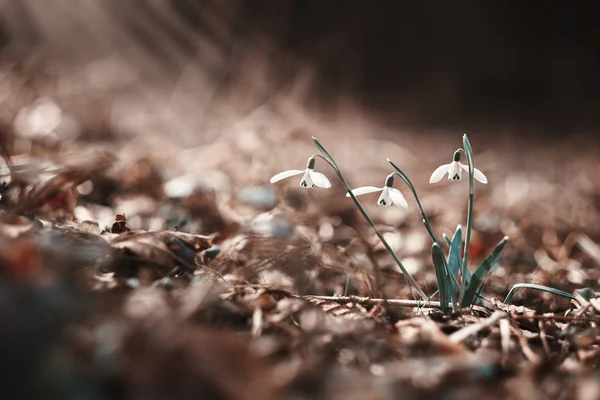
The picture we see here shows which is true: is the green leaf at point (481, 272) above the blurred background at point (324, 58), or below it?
below

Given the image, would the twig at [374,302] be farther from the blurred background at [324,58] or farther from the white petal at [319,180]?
the blurred background at [324,58]

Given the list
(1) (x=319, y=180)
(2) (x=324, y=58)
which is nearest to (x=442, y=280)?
(1) (x=319, y=180)

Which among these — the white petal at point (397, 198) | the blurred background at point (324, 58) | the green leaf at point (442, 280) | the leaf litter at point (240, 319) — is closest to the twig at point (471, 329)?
the leaf litter at point (240, 319)

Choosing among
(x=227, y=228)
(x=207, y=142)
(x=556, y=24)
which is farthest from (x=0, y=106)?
(x=556, y=24)

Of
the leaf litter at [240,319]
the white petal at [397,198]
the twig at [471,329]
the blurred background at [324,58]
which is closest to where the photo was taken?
the leaf litter at [240,319]

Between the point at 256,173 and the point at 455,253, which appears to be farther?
the point at 256,173

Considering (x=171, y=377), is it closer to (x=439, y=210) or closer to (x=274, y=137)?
(x=439, y=210)

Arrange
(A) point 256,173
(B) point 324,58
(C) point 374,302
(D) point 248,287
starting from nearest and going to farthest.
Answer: (D) point 248,287 < (C) point 374,302 < (A) point 256,173 < (B) point 324,58

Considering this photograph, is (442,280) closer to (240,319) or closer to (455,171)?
(455,171)
